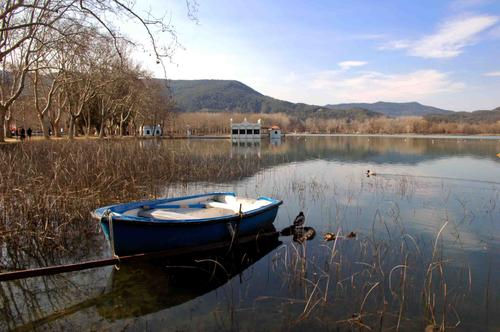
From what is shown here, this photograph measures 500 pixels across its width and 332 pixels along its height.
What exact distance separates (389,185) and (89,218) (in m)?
14.5

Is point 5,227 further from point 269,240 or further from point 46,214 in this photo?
point 269,240

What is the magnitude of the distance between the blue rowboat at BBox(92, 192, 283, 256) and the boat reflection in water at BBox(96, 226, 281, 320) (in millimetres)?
412

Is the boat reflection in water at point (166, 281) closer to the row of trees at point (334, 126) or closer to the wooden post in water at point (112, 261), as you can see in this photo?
the wooden post in water at point (112, 261)

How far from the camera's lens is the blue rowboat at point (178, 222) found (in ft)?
22.9

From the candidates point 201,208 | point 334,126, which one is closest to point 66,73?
point 201,208

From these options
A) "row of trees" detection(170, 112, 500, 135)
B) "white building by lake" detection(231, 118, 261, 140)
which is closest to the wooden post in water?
"white building by lake" detection(231, 118, 261, 140)

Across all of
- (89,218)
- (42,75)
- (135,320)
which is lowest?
(135,320)

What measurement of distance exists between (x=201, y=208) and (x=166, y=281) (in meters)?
3.29

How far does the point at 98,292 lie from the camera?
21.0ft

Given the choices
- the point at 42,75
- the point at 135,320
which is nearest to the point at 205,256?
the point at 135,320

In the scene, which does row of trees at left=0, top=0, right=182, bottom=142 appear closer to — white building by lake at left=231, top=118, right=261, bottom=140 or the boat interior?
the boat interior

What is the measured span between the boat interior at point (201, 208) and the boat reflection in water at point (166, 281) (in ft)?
3.81

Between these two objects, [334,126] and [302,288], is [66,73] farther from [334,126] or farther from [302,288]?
[334,126]

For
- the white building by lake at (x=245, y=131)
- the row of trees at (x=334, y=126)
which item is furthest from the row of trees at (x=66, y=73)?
the row of trees at (x=334, y=126)
